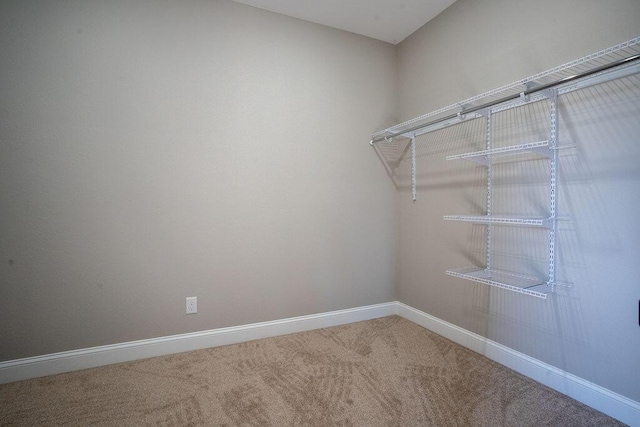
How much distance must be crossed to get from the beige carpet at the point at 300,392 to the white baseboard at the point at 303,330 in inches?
2.1

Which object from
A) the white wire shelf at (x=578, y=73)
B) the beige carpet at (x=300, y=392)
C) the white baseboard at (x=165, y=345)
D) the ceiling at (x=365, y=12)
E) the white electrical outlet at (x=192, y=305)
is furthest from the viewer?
the ceiling at (x=365, y=12)

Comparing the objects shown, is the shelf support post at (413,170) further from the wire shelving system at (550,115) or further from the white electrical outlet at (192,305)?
the white electrical outlet at (192,305)

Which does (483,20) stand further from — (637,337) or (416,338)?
(416,338)

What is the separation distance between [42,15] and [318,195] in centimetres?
207

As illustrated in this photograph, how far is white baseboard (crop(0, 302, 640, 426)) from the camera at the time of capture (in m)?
1.53

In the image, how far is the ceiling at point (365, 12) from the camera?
2291 mm

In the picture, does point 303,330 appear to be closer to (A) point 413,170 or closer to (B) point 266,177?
(B) point 266,177

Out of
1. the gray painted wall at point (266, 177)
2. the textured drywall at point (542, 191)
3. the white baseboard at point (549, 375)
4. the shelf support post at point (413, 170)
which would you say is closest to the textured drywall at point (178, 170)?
the gray painted wall at point (266, 177)

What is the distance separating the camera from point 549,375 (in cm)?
171

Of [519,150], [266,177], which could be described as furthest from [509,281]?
[266,177]

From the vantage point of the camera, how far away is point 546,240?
172 cm

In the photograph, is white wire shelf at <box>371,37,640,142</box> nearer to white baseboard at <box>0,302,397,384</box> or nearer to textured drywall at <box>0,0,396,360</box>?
textured drywall at <box>0,0,396,360</box>

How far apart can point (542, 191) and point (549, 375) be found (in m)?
1.02

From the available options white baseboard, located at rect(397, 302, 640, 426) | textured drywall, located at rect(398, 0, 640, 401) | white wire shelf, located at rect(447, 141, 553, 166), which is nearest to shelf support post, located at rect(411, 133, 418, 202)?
textured drywall, located at rect(398, 0, 640, 401)
